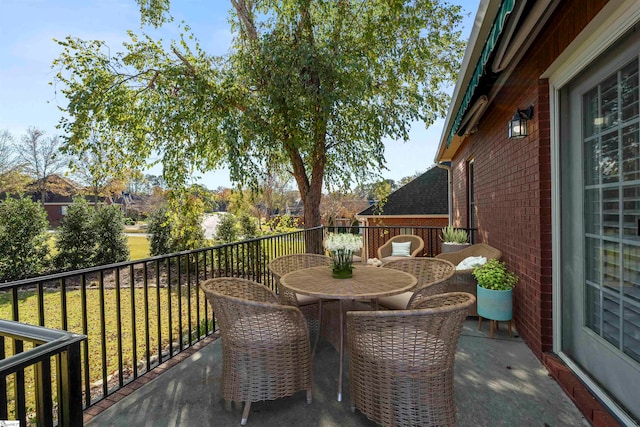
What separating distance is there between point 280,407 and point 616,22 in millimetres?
2846

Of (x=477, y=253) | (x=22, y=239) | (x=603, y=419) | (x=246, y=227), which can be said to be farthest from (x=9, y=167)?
(x=603, y=419)

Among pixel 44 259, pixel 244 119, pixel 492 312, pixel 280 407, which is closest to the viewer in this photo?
pixel 280 407

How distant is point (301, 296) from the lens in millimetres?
3064

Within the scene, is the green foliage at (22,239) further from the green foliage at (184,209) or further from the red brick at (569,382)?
the red brick at (569,382)

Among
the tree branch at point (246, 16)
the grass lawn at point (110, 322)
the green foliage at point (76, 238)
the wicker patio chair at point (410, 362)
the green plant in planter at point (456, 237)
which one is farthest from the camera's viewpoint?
the green foliage at point (76, 238)

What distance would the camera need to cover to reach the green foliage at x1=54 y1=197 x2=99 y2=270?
356 inches

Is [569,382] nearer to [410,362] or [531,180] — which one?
[410,362]

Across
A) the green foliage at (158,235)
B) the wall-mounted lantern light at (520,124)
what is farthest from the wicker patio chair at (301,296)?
the green foliage at (158,235)

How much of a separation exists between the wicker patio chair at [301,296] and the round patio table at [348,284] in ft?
0.53

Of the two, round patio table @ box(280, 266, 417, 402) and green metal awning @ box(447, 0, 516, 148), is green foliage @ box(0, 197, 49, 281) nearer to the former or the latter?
round patio table @ box(280, 266, 417, 402)

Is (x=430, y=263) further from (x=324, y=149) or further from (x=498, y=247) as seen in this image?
(x=324, y=149)

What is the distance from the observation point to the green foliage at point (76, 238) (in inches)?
356

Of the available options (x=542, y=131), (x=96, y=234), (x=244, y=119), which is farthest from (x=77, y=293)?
(x=542, y=131)

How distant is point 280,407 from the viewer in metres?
2.07
